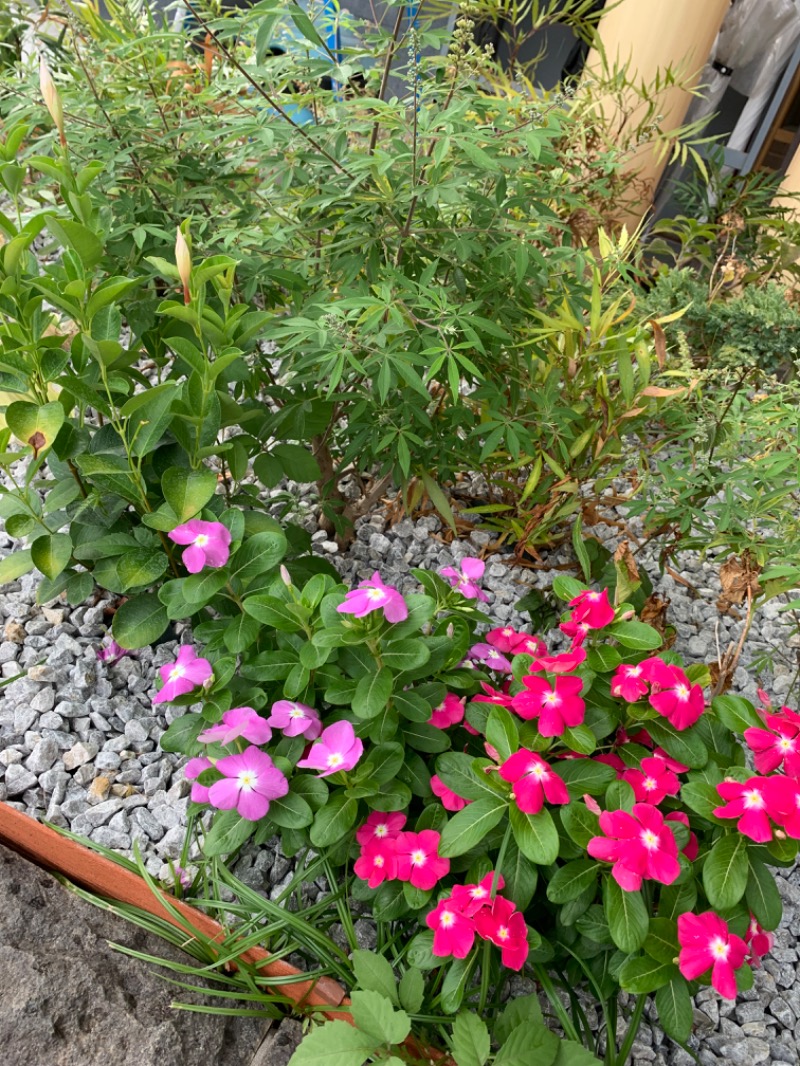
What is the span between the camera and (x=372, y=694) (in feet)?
3.17

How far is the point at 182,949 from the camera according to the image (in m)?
1.13

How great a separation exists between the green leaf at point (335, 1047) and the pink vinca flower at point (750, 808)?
460 millimetres

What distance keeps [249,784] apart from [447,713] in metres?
0.27

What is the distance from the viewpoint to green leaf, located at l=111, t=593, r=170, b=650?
3.69 feet

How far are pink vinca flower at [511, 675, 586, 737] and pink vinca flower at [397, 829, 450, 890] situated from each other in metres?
0.18

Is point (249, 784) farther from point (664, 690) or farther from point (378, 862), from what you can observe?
point (664, 690)

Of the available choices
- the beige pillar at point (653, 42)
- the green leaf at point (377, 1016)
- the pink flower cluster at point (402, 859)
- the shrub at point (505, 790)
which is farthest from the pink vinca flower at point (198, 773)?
the beige pillar at point (653, 42)

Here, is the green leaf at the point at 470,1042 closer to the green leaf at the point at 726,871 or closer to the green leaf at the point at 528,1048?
the green leaf at the point at 528,1048

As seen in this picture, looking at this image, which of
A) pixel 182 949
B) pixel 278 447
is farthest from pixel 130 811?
pixel 278 447

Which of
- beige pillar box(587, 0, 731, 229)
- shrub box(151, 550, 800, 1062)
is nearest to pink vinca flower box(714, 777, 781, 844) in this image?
shrub box(151, 550, 800, 1062)

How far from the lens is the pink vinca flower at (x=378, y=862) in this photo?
99cm

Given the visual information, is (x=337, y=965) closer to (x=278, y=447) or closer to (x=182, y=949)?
(x=182, y=949)

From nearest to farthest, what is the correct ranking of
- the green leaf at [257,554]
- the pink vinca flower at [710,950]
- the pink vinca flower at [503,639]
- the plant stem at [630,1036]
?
1. the pink vinca flower at [710,950]
2. the plant stem at [630,1036]
3. the green leaf at [257,554]
4. the pink vinca flower at [503,639]

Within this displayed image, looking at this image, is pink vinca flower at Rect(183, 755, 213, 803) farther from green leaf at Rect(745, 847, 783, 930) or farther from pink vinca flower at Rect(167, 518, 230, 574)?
green leaf at Rect(745, 847, 783, 930)
